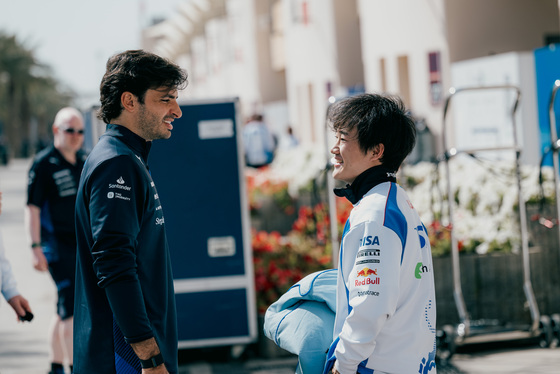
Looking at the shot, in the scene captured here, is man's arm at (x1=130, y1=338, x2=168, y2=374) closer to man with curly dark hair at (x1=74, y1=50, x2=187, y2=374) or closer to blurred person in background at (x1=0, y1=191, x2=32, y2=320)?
man with curly dark hair at (x1=74, y1=50, x2=187, y2=374)

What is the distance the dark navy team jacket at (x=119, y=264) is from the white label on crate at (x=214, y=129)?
392 cm

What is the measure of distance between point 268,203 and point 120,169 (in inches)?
397

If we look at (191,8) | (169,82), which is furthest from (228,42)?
(169,82)

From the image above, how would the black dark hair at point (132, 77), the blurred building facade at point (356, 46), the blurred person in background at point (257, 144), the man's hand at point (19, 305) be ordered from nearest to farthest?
the black dark hair at point (132, 77) < the man's hand at point (19, 305) < the blurred building facade at point (356, 46) < the blurred person in background at point (257, 144)

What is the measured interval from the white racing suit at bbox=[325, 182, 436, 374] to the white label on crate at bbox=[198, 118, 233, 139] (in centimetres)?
429

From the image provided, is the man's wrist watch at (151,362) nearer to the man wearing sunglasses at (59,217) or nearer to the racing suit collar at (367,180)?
the racing suit collar at (367,180)

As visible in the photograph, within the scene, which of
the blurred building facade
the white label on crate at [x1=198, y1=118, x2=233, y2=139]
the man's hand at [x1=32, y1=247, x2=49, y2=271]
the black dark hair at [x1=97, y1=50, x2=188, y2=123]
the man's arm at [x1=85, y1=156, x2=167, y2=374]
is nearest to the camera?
the man's arm at [x1=85, y1=156, x2=167, y2=374]

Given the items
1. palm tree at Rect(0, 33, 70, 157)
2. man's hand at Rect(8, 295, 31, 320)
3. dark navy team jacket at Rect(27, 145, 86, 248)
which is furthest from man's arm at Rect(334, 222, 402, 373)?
palm tree at Rect(0, 33, 70, 157)

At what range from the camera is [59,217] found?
22.7 feet

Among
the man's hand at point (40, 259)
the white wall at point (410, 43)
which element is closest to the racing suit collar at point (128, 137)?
the man's hand at point (40, 259)

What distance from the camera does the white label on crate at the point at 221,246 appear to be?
7.39 meters

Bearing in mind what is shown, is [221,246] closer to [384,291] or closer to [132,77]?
[132,77]

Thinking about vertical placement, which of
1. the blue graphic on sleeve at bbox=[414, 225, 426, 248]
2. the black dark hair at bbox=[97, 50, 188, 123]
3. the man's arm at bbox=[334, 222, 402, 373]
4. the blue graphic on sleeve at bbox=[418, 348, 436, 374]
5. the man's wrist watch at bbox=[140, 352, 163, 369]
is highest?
the black dark hair at bbox=[97, 50, 188, 123]

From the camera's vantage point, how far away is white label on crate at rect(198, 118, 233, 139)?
732 cm
